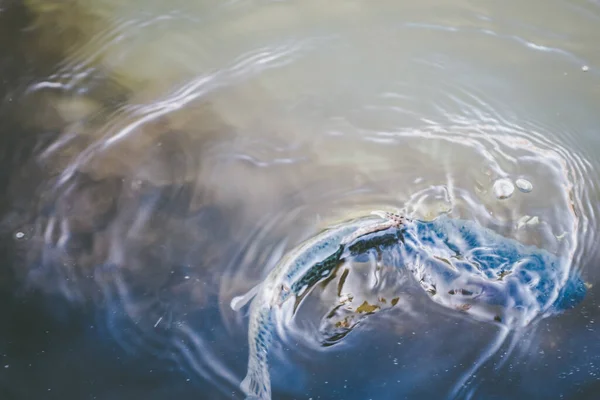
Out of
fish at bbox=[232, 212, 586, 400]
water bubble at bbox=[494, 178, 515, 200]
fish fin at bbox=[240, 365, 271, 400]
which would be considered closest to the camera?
fish fin at bbox=[240, 365, 271, 400]

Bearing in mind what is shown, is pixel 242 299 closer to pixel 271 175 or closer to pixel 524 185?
pixel 271 175

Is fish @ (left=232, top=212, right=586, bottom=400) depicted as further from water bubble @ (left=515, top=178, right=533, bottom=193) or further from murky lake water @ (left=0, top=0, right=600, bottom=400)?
water bubble @ (left=515, top=178, right=533, bottom=193)

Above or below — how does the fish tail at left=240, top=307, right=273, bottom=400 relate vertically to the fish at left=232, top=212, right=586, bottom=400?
below

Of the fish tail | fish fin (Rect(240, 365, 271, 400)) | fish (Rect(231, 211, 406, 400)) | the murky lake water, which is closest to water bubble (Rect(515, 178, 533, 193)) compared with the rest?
the murky lake water

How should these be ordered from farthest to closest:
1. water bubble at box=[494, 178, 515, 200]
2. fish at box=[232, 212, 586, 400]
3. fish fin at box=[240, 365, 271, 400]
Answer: water bubble at box=[494, 178, 515, 200], fish at box=[232, 212, 586, 400], fish fin at box=[240, 365, 271, 400]

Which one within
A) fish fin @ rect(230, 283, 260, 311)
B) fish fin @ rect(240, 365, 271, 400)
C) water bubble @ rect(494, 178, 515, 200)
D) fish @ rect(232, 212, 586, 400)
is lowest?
fish fin @ rect(240, 365, 271, 400)

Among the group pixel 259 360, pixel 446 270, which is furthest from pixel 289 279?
pixel 446 270

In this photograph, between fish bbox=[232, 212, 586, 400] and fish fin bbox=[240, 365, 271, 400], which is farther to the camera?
fish bbox=[232, 212, 586, 400]

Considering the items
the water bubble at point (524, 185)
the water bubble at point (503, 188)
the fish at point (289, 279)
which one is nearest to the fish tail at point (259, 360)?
the fish at point (289, 279)
